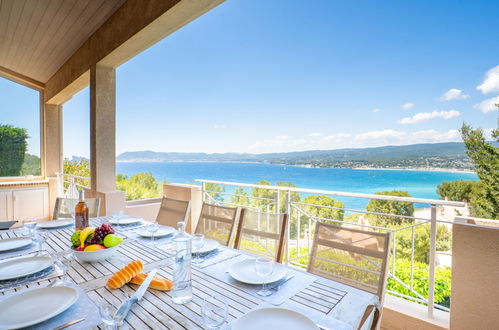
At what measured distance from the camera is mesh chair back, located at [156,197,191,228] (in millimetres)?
2242

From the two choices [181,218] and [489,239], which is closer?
[489,239]

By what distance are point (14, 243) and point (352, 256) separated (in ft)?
6.32

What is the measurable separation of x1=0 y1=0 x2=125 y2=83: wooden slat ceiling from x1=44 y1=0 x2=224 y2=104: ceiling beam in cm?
13

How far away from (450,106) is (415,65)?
4.01 meters

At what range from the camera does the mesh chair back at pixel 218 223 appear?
6.47 ft

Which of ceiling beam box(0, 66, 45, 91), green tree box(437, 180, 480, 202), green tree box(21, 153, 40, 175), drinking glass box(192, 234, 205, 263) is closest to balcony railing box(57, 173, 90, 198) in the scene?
green tree box(21, 153, 40, 175)

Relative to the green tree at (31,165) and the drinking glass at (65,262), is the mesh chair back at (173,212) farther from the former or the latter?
the green tree at (31,165)

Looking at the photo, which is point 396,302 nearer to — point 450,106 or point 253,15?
point 253,15

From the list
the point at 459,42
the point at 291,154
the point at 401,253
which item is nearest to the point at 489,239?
the point at 401,253

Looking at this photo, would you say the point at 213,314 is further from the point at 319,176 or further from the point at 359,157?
the point at 319,176

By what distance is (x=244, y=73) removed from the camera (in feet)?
84.3

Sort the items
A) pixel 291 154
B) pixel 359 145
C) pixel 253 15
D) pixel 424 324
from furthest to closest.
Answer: pixel 291 154 → pixel 359 145 → pixel 253 15 → pixel 424 324

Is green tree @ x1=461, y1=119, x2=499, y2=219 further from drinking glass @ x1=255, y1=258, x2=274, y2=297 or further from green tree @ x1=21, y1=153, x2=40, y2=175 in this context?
green tree @ x1=21, y1=153, x2=40, y2=175

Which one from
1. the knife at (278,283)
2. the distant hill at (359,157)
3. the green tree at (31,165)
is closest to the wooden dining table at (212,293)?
the knife at (278,283)
